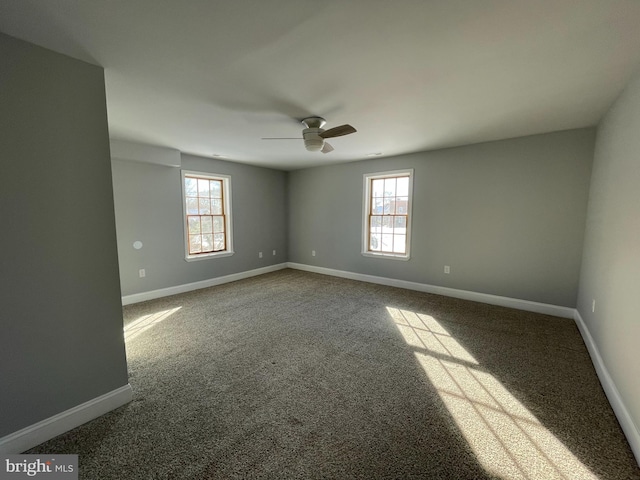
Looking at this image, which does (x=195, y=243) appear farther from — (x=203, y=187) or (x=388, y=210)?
(x=388, y=210)

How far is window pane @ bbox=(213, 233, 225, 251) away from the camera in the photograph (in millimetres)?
5059

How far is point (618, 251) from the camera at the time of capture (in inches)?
77.7

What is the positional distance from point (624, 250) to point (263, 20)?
286 cm

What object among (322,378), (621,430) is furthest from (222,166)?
(621,430)

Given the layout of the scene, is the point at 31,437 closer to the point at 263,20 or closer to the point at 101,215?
the point at 101,215

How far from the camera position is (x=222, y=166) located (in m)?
4.91

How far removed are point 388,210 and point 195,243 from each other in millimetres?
3690

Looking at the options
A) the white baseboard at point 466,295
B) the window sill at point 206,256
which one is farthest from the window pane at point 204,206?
the white baseboard at point 466,295

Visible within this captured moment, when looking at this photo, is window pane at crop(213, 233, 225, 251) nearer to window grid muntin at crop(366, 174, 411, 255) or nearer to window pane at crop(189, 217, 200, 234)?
window pane at crop(189, 217, 200, 234)

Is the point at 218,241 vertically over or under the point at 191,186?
under

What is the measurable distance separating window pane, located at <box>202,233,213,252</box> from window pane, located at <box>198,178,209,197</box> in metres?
0.77

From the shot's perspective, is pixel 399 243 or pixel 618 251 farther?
pixel 399 243

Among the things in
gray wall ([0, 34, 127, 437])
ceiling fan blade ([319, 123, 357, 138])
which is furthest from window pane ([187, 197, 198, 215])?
ceiling fan blade ([319, 123, 357, 138])

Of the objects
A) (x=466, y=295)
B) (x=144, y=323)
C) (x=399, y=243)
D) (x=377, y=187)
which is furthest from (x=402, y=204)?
(x=144, y=323)
